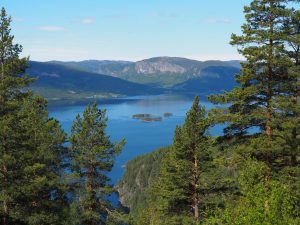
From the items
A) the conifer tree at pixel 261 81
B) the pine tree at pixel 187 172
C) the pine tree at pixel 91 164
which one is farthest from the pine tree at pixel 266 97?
the pine tree at pixel 91 164

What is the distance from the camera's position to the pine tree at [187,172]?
30.9 metres

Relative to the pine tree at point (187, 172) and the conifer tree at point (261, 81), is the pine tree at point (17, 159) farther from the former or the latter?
the conifer tree at point (261, 81)

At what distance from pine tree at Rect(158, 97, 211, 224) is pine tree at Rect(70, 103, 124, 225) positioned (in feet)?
16.6

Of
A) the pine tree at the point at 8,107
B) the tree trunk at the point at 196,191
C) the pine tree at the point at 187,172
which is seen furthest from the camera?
the tree trunk at the point at 196,191

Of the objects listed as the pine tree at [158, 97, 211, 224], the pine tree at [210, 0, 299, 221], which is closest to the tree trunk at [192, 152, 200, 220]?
the pine tree at [158, 97, 211, 224]

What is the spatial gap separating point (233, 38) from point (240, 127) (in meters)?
5.39

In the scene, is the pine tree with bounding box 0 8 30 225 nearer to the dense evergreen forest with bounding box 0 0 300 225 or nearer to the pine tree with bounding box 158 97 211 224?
the dense evergreen forest with bounding box 0 0 300 225

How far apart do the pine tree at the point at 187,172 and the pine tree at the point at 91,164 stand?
5.07 metres

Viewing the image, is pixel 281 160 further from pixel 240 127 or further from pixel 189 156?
pixel 189 156

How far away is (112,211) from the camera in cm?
3459

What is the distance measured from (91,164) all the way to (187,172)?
8.05 m

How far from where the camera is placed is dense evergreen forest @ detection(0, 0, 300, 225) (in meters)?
21.2

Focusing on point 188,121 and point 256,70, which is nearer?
point 256,70

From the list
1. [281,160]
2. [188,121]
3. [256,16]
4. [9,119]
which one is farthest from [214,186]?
[9,119]
